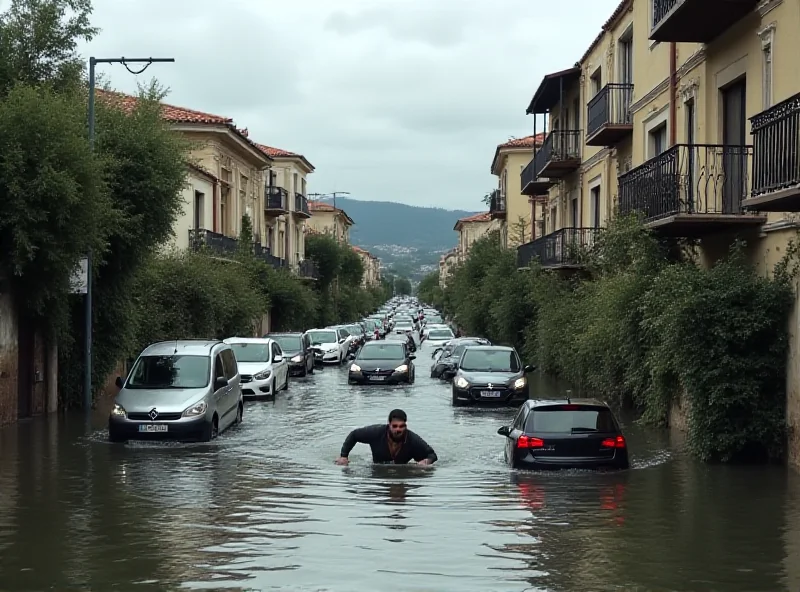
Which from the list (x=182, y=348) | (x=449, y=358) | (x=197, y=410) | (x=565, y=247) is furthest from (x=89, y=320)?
(x=449, y=358)

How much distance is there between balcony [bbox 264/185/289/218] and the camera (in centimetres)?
A: 5975

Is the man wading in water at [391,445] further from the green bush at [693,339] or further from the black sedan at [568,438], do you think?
the green bush at [693,339]

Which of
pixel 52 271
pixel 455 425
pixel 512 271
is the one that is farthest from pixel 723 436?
pixel 512 271

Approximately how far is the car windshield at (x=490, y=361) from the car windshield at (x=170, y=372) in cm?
879

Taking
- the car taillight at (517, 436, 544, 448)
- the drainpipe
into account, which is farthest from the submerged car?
the car taillight at (517, 436, 544, 448)

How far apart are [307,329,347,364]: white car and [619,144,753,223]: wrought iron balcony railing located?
27.0 meters

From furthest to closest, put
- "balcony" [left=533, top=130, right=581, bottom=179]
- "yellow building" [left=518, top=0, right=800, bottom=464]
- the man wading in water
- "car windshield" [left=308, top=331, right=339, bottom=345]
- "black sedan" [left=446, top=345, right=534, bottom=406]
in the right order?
1. "car windshield" [left=308, top=331, right=339, bottom=345]
2. "balcony" [left=533, top=130, right=581, bottom=179]
3. "black sedan" [left=446, top=345, right=534, bottom=406]
4. the man wading in water
5. "yellow building" [left=518, top=0, right=800, bottom=464]

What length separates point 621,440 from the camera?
14.5m

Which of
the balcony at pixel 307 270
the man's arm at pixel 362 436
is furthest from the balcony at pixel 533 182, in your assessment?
the man's arm at pixel 362 436

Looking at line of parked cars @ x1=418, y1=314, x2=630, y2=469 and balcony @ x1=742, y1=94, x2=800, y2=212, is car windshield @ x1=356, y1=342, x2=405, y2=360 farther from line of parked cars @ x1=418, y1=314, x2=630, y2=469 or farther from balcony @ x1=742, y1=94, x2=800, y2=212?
balcony @ x1=742, y1=94, x2=800, y2=212

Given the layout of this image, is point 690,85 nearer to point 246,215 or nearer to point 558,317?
point 558,317

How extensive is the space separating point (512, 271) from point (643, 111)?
2067 centimetres

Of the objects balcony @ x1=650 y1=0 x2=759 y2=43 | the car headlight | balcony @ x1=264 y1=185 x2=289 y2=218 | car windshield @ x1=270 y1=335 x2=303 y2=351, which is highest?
balcony @ x1=264 y1=185 x2=289 y2=218

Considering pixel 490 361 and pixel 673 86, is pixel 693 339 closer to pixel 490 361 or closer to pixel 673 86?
pixel 673 86
